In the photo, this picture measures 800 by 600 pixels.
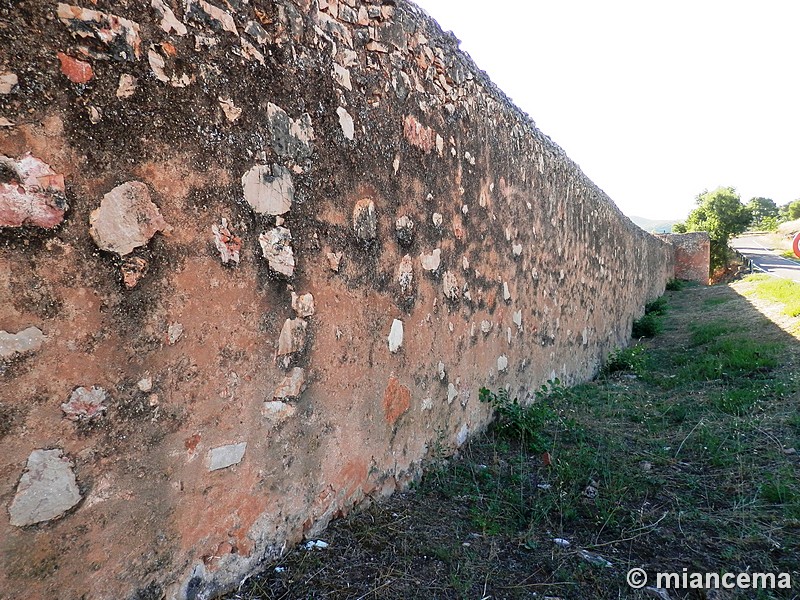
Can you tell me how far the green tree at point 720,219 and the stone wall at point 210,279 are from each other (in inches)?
885

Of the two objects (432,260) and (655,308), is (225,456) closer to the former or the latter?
(432,260)

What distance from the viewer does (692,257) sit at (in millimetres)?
18438

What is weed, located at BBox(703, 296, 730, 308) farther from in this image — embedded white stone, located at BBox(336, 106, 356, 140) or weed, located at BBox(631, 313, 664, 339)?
embedded white stone, located at BBox(336, 106, 356, 140)

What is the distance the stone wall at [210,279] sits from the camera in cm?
99

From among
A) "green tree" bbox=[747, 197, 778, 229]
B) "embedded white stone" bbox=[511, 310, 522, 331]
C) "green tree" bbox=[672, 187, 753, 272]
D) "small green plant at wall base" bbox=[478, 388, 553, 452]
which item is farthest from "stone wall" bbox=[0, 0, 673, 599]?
"green tree" bbox=[747, 197, 778, 229]

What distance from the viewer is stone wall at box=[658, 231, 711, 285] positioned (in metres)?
18.4

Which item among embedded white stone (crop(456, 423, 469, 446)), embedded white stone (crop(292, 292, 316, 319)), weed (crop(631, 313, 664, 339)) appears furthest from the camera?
weed (crop(631, 313, 664, 339))

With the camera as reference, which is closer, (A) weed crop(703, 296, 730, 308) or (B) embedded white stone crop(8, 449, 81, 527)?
(B) embedded white stone crop(8, 449, 81, 527)

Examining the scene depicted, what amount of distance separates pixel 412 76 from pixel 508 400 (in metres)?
1.89

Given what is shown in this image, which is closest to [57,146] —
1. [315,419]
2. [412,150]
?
[315,419]

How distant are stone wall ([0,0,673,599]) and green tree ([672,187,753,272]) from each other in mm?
22482

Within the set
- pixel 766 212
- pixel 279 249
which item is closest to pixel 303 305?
pixel 279 249

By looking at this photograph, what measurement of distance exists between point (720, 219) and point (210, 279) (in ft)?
82.2

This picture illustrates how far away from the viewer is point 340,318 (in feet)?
5.65
